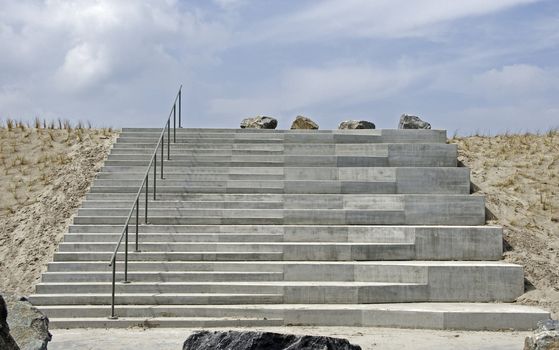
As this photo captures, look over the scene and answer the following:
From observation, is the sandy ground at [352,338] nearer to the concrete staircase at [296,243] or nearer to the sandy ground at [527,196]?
the concrete staircase at [296,243]

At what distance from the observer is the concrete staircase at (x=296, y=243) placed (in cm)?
1017

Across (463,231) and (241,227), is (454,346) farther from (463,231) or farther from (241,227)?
(241,227)

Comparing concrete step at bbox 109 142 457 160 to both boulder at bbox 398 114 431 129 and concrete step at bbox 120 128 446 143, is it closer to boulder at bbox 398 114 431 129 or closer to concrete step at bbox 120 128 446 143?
concrete step at bbox 120 128 446 143

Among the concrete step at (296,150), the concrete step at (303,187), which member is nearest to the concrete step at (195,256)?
the concrete step at (303,187)

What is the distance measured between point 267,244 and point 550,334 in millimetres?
5874

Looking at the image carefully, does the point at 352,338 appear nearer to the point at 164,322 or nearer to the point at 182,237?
the point at 164,322

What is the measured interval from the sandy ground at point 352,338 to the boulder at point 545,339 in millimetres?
1933

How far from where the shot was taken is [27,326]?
6.38m

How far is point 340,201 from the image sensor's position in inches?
515

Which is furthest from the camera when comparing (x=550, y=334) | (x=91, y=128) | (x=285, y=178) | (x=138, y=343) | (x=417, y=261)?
(x=91, y=128)

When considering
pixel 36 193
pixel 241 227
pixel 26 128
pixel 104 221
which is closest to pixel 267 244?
pixel 241 227

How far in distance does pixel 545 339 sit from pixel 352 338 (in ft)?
9.89

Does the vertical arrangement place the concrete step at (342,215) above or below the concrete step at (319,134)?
below

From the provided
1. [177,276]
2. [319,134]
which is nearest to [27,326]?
[177,276]
